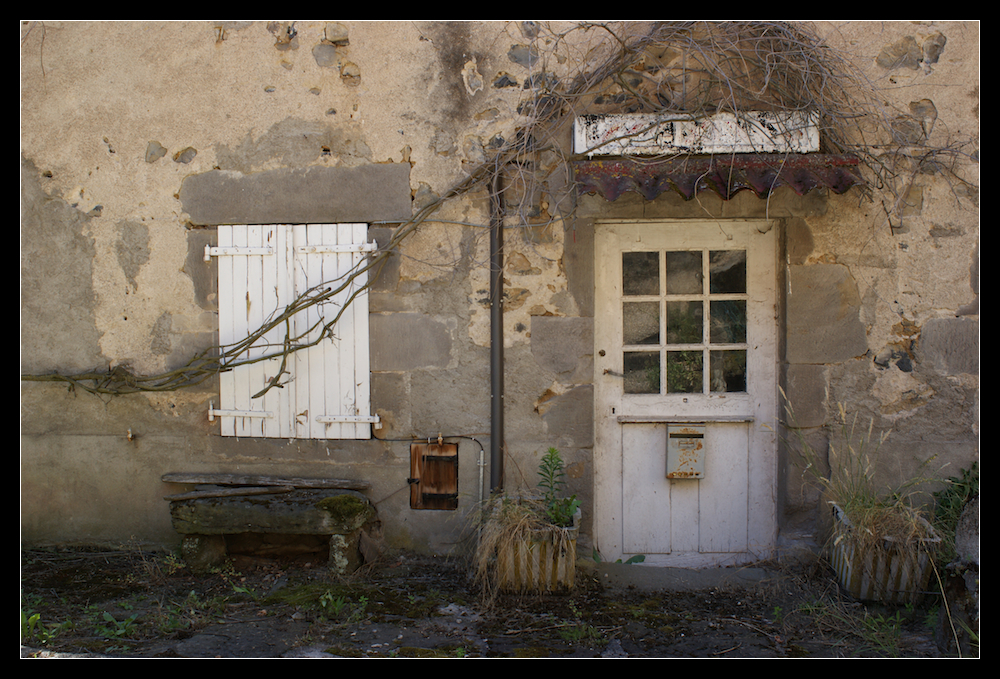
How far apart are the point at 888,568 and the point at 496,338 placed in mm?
2263

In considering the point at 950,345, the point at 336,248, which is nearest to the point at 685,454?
the point at 950,345

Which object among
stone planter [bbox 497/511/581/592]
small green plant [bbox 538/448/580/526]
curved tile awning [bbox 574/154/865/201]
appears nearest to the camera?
curved tile awning [bbox 574/154/865/201]

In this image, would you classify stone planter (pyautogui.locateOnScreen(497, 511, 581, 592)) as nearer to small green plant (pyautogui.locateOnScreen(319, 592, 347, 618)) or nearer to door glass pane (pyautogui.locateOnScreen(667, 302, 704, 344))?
small green plant (pyautogui.locateOnScreen(319, 592, 347, 618))

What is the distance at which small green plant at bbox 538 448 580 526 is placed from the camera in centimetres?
327

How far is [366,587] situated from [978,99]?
14.1ft

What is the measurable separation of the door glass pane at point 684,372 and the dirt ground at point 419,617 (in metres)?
1.11

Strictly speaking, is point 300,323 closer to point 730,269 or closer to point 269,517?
point 269,517

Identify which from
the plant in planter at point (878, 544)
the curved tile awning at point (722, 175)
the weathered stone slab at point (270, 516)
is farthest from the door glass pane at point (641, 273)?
the weathered stone slab at point (270, 516)

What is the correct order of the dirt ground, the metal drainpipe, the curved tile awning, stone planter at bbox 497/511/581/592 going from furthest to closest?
1. the metal drainpipe
2. stone planter at bbox 497/511/581/592
3. the curved tile awning
4. the dirt ground

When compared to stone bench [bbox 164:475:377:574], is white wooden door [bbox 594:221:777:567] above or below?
above

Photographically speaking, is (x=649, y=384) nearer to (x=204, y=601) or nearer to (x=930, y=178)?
(x=930, y=178)

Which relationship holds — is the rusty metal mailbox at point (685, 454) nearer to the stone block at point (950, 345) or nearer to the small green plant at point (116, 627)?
the stone block at point (950, 345)

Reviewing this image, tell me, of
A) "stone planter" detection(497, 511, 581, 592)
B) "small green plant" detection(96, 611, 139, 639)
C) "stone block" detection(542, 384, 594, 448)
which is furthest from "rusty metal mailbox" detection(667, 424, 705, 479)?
"small green plant" detection(96, 611, 139, 639)

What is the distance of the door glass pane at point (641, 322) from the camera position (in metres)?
3.70
